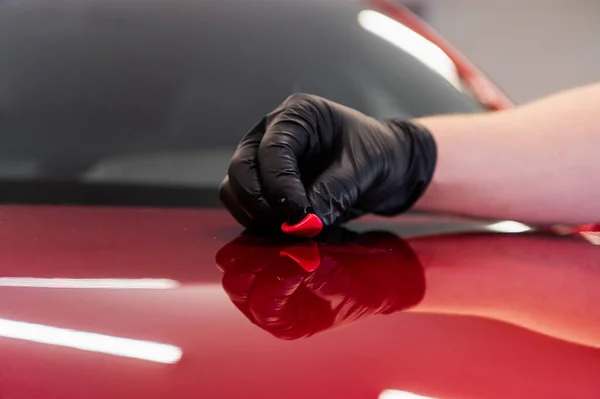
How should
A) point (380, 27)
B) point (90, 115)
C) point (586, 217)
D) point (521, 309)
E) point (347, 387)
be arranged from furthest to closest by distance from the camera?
point (380, 27) → point (90, 115) → point (586, 217) → point (521, 309) → point (347, 387)

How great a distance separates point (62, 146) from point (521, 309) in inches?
25.3

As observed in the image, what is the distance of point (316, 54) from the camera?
0.92 meters

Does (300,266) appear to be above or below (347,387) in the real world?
above

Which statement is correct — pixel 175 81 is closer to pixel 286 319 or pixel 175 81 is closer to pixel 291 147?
pixel 291 147

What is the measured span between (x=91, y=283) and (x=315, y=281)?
15cm

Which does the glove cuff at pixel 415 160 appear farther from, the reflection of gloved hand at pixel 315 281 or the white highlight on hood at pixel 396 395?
the white highlight on hood at pixel 396 395

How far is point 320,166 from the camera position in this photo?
64cm

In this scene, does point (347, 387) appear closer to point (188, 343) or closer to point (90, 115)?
point (188, 343)

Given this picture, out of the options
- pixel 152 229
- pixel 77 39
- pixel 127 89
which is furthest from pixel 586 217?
pixel 77 39

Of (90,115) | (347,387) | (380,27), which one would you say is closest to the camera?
(347,387)

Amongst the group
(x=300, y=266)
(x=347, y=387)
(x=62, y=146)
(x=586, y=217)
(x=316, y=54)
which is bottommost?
(x=347, y=387)

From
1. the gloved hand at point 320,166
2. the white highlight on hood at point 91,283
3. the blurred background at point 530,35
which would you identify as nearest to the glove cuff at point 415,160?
the gloved hand at point 320,166

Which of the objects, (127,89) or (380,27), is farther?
(380,27)

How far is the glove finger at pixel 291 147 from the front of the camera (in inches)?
20.9
